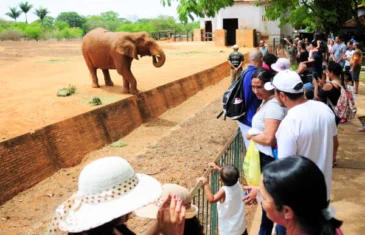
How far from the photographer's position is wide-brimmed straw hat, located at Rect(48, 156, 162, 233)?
1628 millimetres

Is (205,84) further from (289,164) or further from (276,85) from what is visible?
(289,164)

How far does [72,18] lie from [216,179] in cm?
10415

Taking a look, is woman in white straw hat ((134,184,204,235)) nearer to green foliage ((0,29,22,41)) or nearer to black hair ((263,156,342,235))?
black hair ((263,156,342,235))

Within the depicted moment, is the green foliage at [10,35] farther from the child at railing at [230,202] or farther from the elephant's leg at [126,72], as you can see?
the child at railing at [230,202]

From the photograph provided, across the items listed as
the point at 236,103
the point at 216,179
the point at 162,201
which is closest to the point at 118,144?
the point at 236,103

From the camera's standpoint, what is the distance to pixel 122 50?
39.0 feet

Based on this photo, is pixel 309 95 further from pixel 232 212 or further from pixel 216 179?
pixel 232 212

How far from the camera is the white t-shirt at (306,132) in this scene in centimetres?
295

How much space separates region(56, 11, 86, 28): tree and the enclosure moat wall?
305 feet

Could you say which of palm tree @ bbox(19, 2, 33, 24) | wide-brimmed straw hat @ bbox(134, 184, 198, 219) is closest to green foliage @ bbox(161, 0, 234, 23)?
wide-brimmed straw hat @ bbox(134, 184, 198, 219)

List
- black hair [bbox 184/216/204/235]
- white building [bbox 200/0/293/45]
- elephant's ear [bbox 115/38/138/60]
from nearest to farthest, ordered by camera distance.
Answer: black hair [bbox 184/216/204/235], elephant's ear [bbox 115/38/138/60], white building [bbox 200/0/293/45]

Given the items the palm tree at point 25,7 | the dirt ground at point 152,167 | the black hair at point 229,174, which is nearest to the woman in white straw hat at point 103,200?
the black hair at point 229,174

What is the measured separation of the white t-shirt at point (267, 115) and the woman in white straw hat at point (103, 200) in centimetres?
197

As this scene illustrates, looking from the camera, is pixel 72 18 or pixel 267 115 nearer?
pixel 267 115
